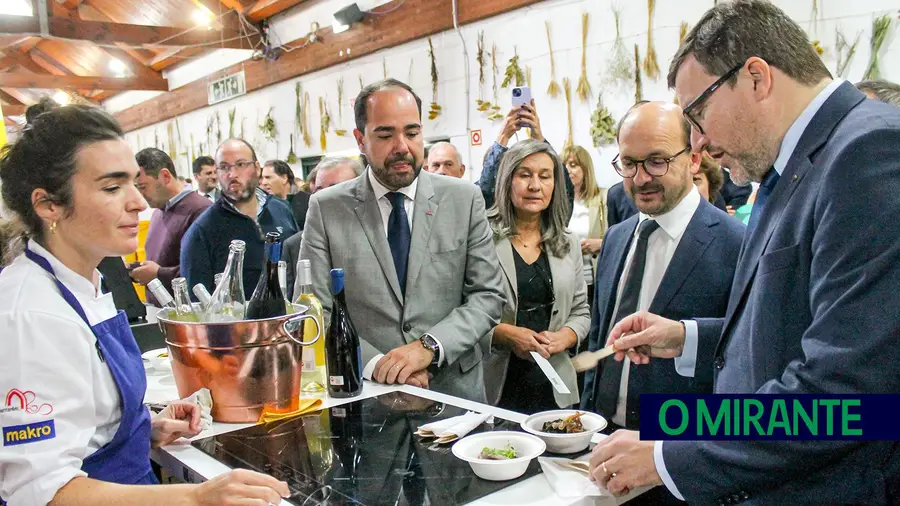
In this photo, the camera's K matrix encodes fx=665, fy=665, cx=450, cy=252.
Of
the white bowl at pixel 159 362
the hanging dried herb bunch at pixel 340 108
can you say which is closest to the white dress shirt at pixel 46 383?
the white bowl at pixel 159 362

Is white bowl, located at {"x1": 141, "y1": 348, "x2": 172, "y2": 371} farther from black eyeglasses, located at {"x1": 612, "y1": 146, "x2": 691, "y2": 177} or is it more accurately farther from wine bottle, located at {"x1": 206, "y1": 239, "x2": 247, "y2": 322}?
black eyeglasses, located at {"x1": 612, "y1": 146, "x2": 691, "y2": 177}

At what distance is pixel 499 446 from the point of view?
4.27ft

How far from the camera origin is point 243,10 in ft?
29.4

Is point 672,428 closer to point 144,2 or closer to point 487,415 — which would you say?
point 487,415

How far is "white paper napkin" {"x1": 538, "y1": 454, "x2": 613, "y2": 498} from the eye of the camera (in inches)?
45.0

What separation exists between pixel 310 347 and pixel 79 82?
1262 cm

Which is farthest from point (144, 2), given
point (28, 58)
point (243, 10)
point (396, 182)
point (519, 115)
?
point (396, 182)

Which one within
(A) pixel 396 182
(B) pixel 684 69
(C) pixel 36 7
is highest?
(C) pixel 36 7

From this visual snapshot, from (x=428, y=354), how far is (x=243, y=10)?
8.35 m

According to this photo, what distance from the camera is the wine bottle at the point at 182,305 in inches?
63.4

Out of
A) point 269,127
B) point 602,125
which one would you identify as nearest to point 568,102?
point 602,125

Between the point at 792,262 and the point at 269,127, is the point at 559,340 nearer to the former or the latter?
the point at 792,262

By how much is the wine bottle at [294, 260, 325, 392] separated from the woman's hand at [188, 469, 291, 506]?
0.68 meters

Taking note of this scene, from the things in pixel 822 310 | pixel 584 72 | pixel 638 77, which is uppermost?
pixel 584 72
